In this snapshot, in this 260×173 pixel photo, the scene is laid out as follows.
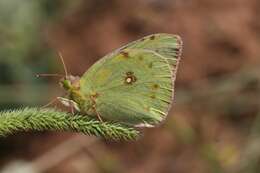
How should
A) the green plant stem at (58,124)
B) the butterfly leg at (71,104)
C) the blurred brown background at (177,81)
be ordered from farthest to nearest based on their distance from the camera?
the blurred brown background at (177,81) → the butterfly leg at (71,104) → the green plant stem at (58,124)

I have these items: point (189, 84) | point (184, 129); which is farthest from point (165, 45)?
point (189, 84)

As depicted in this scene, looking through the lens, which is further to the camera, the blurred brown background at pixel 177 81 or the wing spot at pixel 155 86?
the blurred brown background at pixel 177 81

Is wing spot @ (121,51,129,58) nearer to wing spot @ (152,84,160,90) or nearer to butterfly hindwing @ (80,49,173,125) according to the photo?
butterfly hindwing @ (80,49,173,125)

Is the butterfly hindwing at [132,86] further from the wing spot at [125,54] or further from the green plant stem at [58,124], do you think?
the green plant stem at [58,124]

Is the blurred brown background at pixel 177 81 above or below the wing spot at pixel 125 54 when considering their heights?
below

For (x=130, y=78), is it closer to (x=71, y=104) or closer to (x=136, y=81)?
(x=136, y=81)

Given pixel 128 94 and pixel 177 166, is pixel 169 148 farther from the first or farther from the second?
pixel 128 94

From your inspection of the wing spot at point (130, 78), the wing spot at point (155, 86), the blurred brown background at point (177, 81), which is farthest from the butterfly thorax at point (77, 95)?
the blurred brown background at point (177, 81)

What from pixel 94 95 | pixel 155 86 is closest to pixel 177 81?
pixel 155 86
